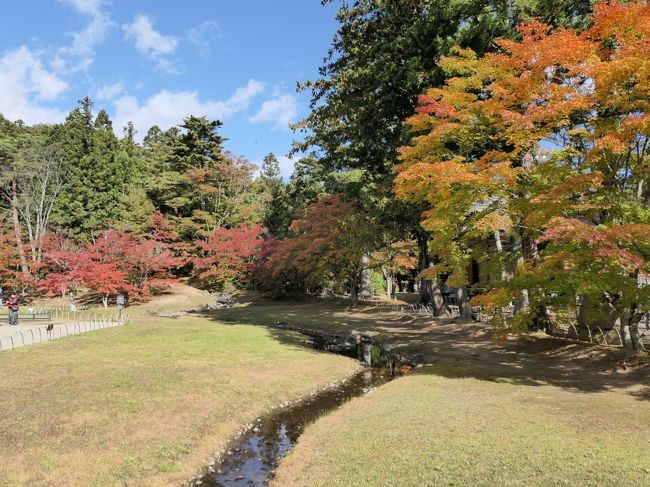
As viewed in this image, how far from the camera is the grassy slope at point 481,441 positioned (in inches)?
255

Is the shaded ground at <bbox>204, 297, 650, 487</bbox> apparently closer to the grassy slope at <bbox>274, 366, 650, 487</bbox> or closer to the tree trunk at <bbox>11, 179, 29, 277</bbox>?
the grassy slope at <bbox>274, 366, 650, 487</bbox>

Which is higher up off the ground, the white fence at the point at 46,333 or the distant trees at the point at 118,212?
the distant trees at the point at 118,212

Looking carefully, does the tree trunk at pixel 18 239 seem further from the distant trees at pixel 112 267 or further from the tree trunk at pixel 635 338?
the tree trunk at pixel 635 338

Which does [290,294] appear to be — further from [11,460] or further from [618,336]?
[11,460]

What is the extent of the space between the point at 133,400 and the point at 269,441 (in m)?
3.51

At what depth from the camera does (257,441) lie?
31.7 ft

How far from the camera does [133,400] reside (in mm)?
10398

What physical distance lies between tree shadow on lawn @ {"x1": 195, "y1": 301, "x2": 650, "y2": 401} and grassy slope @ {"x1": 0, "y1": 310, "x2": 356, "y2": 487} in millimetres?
4006

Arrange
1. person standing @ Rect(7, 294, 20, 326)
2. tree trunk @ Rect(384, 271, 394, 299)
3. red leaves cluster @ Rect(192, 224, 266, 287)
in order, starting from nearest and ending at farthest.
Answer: person standing @ Rect(7, 294, 20, 326), tree trunk @ Rect(384, 271, 394, 299), red leaves cluster @ Rect(192, 224, 266, 287)

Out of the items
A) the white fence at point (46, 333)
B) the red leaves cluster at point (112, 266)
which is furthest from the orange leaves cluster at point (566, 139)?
the red leaves cluster at point (112, 266)

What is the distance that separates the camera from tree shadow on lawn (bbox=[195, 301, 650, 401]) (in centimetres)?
1153

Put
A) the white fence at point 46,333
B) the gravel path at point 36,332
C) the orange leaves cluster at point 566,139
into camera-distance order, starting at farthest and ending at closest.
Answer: the gravel path at point 36,332 < the white fence at point 46,333 < the orange leaves cluster at point 566,139

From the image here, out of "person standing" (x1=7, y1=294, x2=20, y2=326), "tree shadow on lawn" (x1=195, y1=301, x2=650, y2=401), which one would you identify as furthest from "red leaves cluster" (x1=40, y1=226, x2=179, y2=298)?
"tree shadow on lawn" (x1=195, y1=301, x2=650, y2=401)

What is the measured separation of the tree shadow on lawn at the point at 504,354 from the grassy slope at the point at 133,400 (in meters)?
4.01
